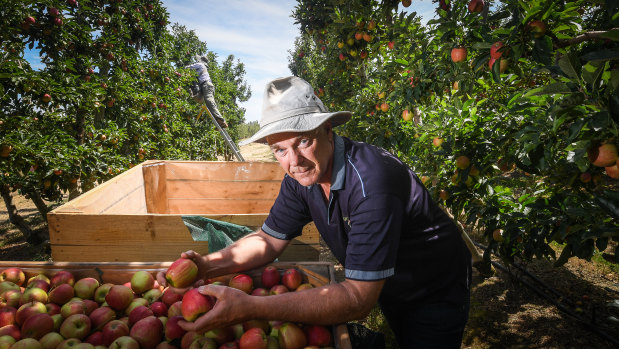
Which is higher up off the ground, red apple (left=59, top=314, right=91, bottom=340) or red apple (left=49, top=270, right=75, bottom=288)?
red apple (left=49, top=270, right=75, bottom=288)

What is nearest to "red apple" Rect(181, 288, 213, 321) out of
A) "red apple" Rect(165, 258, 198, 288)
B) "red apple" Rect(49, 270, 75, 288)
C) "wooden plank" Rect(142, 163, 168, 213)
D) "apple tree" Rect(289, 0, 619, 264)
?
"red apple" Rect(165, 258, 198, 288)

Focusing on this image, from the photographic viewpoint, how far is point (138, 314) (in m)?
1.33

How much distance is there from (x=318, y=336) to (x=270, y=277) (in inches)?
17.7

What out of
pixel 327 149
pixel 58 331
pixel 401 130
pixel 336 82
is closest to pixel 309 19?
pixel 336 82

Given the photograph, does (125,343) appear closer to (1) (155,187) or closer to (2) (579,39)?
(2) (579,39)

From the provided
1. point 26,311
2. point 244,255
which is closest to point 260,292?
point 244,255

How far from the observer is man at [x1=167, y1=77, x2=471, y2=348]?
1122 mm

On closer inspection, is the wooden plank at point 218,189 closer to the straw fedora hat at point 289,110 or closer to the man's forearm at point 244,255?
the man's forearm at point 244,255

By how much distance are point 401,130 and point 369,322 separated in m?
2.49

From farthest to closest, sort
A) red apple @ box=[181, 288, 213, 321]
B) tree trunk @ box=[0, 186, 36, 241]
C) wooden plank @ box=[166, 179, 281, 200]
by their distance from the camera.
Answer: tree trunk @ box=[0, 186, 36, 241], wooden plank @ box=[166, 179, 281, 200], red apple @ box=[181, 288, 213, 321]

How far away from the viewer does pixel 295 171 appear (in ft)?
4.50

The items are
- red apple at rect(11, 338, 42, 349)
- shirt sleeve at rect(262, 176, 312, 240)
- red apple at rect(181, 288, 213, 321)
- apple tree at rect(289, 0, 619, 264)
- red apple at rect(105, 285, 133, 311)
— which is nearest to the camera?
red apple at rect(11, 338, 42, 349)

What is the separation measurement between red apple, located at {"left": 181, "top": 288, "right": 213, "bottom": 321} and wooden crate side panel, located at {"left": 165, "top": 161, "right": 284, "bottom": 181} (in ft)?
8.61

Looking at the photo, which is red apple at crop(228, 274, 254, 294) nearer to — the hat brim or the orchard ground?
the hat brim
